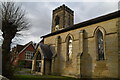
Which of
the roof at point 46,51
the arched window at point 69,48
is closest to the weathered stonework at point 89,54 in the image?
the arched window at point 69,48

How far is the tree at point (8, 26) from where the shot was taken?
12.2 meters

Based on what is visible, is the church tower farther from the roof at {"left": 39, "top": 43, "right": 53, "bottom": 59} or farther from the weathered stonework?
the weathered stonework

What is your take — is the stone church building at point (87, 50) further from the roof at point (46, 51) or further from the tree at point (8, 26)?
the tree at point (8, 26)

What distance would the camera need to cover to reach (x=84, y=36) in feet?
57.8

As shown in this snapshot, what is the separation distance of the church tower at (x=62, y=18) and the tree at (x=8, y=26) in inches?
651

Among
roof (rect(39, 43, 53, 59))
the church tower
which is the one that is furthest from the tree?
the church tower

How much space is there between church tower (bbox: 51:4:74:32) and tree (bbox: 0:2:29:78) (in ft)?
54.2

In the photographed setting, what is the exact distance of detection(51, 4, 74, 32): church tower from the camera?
3096cm

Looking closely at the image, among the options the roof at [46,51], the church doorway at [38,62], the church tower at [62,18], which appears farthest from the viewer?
the church tower at [62,18]

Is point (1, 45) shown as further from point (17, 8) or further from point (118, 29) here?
point (118, 29)

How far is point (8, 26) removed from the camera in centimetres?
1355

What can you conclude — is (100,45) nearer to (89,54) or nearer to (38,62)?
(89,54)

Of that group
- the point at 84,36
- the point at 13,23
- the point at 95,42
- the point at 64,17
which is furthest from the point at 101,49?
the point at 64,17

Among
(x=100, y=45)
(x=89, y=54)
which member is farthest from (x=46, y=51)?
(x=100, y=45)
